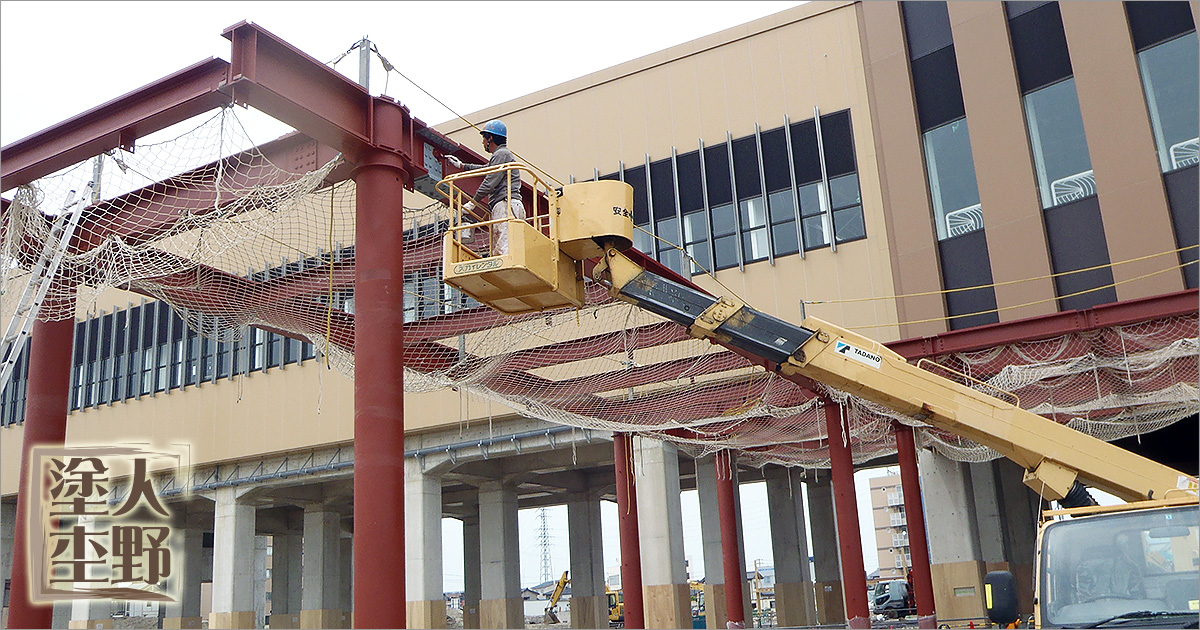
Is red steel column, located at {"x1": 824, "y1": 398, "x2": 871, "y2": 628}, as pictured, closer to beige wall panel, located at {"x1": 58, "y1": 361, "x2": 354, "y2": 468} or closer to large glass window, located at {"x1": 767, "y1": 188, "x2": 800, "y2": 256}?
large glass window, located at {"x1": 767, "y1": 188, "x2": 800, "y2": 256}

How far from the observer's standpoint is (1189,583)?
23.2ft

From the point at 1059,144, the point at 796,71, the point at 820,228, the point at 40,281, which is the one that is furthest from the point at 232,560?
the point at 1059,144

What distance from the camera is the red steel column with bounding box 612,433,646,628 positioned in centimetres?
1923

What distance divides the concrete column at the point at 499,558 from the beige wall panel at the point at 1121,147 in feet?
73.7

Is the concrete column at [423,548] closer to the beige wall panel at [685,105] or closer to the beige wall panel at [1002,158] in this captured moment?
the beige wall panel at [685,105]

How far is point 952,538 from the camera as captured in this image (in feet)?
83.0

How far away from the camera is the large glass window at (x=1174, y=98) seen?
67.2 feet

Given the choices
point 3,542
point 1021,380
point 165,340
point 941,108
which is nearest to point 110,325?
point 165,340

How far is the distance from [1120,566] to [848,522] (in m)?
8.78

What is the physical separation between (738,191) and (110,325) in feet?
91.5

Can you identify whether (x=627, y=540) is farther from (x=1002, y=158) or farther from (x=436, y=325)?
(x=1002, y=158)

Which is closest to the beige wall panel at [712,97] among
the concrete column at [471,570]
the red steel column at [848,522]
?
the red steel column at [848,522]

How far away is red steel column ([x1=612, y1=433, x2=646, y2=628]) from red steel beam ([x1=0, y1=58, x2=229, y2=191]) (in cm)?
1234

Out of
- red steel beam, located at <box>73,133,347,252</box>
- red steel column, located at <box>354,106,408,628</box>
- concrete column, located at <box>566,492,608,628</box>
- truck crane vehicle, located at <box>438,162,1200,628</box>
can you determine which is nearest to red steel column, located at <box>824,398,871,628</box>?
truck crane vehicle, located at <box>438,162,1200,628</box>
